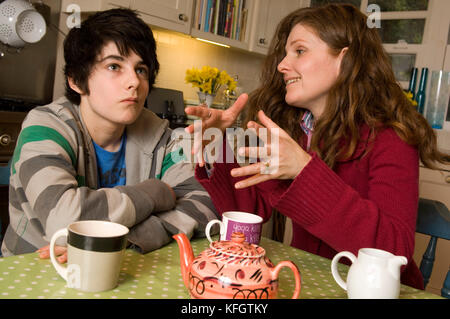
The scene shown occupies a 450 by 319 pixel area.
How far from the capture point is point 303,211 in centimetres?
95

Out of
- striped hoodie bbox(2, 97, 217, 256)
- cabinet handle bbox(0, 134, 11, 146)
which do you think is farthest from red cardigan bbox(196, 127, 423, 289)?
cabinet handle bbox(0, 134, 11, 146)

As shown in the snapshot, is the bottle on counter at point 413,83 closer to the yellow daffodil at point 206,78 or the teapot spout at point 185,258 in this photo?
the yellow daffodil at point 206,78

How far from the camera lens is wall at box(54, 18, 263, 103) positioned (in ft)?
10.5

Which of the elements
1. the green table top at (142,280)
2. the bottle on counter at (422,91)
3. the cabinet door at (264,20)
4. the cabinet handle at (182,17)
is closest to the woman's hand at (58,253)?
the green table top at (142,280)

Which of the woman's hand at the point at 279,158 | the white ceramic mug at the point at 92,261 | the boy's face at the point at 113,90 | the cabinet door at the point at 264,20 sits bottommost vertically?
the white ceramic mug at the point at 92,261

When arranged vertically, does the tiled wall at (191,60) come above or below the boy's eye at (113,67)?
above

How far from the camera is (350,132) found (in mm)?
1281

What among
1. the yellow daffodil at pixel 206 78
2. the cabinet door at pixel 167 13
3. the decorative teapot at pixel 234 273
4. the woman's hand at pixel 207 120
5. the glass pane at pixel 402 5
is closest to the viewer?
the decorative teapot at pixel 234 273

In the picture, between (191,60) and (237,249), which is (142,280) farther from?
(191,60)

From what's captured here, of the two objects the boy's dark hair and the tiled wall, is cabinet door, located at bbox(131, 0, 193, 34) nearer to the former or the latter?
the tiled wall

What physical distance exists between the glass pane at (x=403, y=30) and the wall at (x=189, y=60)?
1092 mm

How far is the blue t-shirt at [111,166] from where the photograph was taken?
4.26 ft
